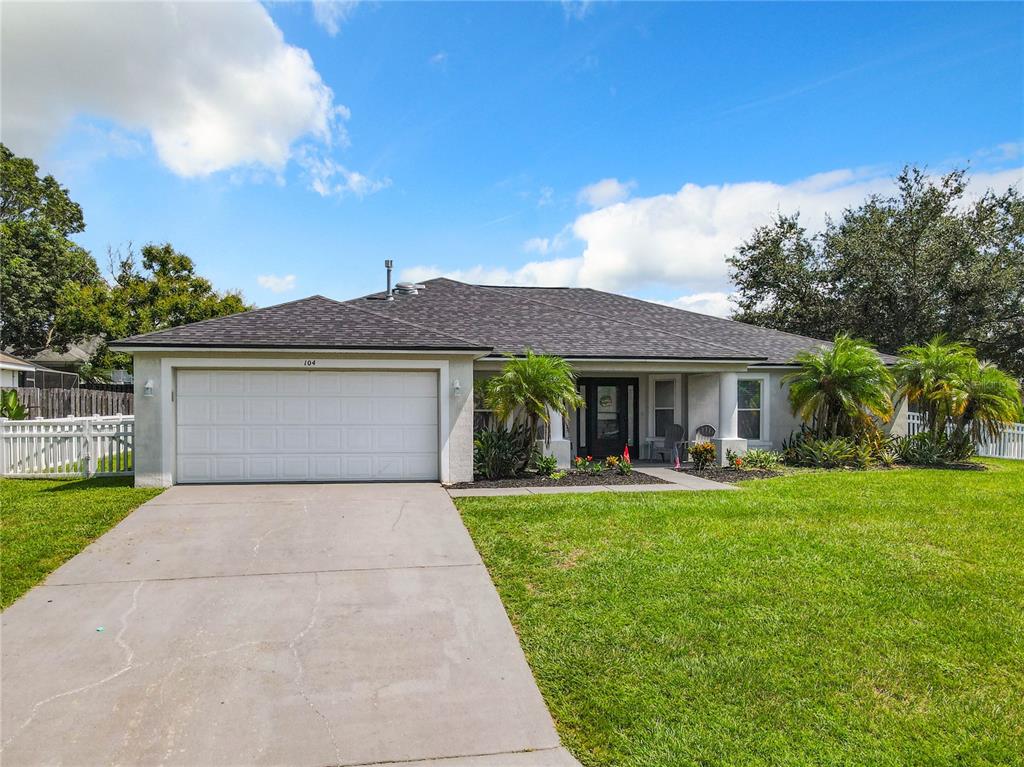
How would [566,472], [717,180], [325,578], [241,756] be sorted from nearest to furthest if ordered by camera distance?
[241,756] < [325,578] < [566,472] < [717,180]

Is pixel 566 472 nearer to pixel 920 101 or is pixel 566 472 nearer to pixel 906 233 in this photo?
pixel 920 101

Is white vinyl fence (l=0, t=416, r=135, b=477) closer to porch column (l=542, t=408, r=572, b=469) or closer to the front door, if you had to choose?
porch column (l=542, t=408, r=572, b=469)

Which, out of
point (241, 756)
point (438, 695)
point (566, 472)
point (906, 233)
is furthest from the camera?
point (906, 233)

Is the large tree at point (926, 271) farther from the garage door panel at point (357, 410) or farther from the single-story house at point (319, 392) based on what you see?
the garage door panel at point (357, 410)

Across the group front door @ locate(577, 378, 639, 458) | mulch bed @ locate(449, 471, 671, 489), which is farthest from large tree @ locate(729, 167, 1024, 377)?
mulch bed @ locate(449, 471, 671, 489)

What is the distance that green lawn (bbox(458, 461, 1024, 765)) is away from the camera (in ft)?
10.7

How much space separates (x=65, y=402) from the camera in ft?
61.7

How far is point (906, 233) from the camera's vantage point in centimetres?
2394

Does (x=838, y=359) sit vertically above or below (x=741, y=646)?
above

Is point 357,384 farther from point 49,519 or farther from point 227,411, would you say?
point 49,519

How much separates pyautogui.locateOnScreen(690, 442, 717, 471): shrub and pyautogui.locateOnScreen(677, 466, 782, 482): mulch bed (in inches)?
5.4

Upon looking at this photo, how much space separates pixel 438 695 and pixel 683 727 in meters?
1.52

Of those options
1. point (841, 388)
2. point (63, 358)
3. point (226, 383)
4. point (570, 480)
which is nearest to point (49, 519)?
point (226, 383)

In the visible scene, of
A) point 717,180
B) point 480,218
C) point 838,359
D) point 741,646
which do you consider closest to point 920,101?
point 717,180
